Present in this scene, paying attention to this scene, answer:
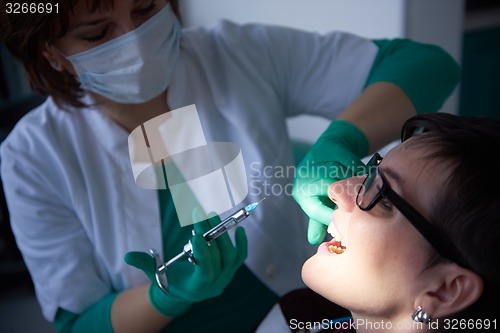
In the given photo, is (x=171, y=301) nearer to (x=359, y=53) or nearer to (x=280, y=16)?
(x=359, y=53)

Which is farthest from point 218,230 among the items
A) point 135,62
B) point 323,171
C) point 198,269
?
point 135,62

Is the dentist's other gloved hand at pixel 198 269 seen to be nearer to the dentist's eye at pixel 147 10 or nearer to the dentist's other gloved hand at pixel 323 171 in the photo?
the dentist's other gloved hand at pixel 323 171

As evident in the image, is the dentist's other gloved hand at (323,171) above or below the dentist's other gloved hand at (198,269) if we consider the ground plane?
above

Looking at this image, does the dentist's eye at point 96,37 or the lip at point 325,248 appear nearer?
the lip at point 325,248

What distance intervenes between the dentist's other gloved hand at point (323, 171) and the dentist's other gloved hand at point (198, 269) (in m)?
0.12

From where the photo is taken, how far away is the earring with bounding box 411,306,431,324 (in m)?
0.64

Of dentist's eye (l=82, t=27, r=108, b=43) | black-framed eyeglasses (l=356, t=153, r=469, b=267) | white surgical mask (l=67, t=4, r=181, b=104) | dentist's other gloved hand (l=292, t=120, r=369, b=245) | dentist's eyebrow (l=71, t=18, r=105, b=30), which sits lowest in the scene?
dentist's other gloved hand (l=292, t=120, r=369, b=245)

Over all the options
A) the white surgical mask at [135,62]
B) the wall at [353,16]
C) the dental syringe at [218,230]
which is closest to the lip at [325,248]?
the dental syringe at [218,230]

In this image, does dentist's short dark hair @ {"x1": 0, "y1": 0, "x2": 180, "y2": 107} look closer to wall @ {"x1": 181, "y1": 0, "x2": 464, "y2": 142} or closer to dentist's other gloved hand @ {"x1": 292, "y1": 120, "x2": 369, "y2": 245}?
dentist's other gloved hand @ {"x1": 292, "y1": 120, "x2": 369, "y2": 245}

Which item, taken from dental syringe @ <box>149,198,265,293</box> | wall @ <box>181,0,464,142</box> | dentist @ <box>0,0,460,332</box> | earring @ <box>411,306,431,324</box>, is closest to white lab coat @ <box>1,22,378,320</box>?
dentist @ <box>0,0,460,332</box>

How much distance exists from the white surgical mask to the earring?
1.98 feet

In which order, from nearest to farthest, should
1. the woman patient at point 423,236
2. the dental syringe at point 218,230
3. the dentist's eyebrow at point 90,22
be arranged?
the woman patient at point 423,236, the dental syringe at point 218,230, the dentist's eyebrow at point 90,22

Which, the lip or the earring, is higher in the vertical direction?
the lip

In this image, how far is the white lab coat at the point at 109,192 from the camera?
884 millimetres
